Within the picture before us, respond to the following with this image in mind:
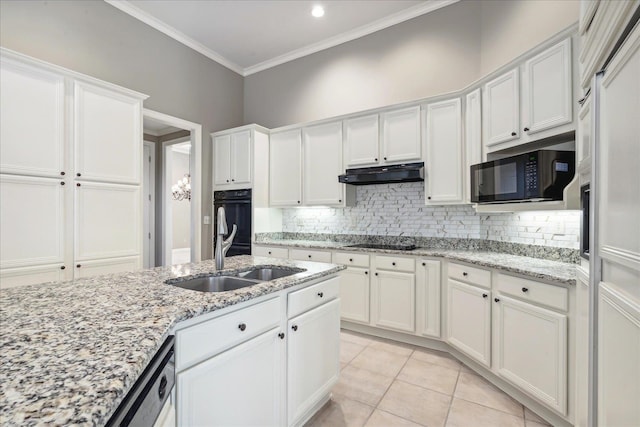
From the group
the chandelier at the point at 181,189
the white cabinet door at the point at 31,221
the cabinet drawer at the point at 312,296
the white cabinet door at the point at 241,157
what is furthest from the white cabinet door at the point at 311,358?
the chandelier at the point at 181,189

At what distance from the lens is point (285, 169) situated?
4.02 metres

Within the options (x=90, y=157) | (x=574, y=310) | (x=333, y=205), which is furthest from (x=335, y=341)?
(x=90, y=157)

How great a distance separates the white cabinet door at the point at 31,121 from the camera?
2045mm

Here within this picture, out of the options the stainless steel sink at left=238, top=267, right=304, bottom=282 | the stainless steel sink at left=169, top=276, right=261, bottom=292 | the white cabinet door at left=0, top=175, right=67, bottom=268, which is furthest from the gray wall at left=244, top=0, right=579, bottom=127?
the white cabinet door at left=0, top=175, right=67, bottom=268

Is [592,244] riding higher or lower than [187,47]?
lower

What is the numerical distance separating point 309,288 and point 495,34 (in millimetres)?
2964

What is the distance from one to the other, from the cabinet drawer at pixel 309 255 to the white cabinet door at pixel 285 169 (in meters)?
0.65

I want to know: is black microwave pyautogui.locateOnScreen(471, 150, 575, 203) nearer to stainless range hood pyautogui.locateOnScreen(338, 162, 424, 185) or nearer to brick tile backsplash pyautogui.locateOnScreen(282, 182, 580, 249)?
brick tile backsplash pyautogui.locateOnScreen(282, 182, 580, 249)

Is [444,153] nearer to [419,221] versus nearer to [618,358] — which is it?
[419,221]

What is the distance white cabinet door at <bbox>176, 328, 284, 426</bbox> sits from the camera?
1071mm

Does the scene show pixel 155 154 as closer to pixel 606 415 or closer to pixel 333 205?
pixel 333 205

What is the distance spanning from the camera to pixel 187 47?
3.88 meters

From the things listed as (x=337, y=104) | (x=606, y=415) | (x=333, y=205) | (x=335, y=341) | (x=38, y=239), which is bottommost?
(x=335, y=341)

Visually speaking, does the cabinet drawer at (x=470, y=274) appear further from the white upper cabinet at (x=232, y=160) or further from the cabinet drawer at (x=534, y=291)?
the white upper cabinet at (x=232, y=160)
